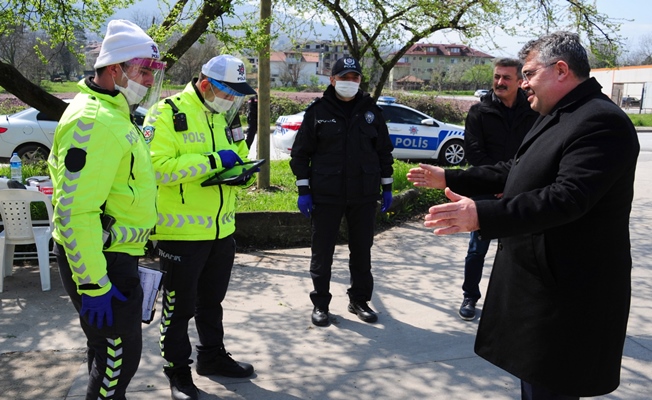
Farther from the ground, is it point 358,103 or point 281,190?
point 358,103

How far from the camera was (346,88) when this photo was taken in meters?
4.36

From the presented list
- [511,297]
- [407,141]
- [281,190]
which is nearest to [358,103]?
[511,297]

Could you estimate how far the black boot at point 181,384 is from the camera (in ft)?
10.5

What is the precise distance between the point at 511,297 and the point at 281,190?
6.07m

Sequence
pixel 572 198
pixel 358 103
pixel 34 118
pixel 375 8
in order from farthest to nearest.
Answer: pixel 34 118, pixel 375 8, pixel 358 103, pixel 572 198

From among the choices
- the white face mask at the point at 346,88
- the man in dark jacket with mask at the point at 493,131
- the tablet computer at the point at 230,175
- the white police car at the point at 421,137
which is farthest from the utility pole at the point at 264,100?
the white police car at the point at 421,137

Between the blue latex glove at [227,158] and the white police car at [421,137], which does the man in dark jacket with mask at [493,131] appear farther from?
the white police car at [421,137]

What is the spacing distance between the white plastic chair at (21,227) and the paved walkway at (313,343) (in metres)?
0.24

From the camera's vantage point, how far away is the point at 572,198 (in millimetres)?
2074

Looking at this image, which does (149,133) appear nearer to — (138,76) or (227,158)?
(227,158)

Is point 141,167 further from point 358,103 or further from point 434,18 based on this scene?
point 434,18

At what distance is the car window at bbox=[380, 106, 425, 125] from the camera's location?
1345 centimetres

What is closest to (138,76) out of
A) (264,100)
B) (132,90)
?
(132,90)

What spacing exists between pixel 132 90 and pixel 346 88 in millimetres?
2112
